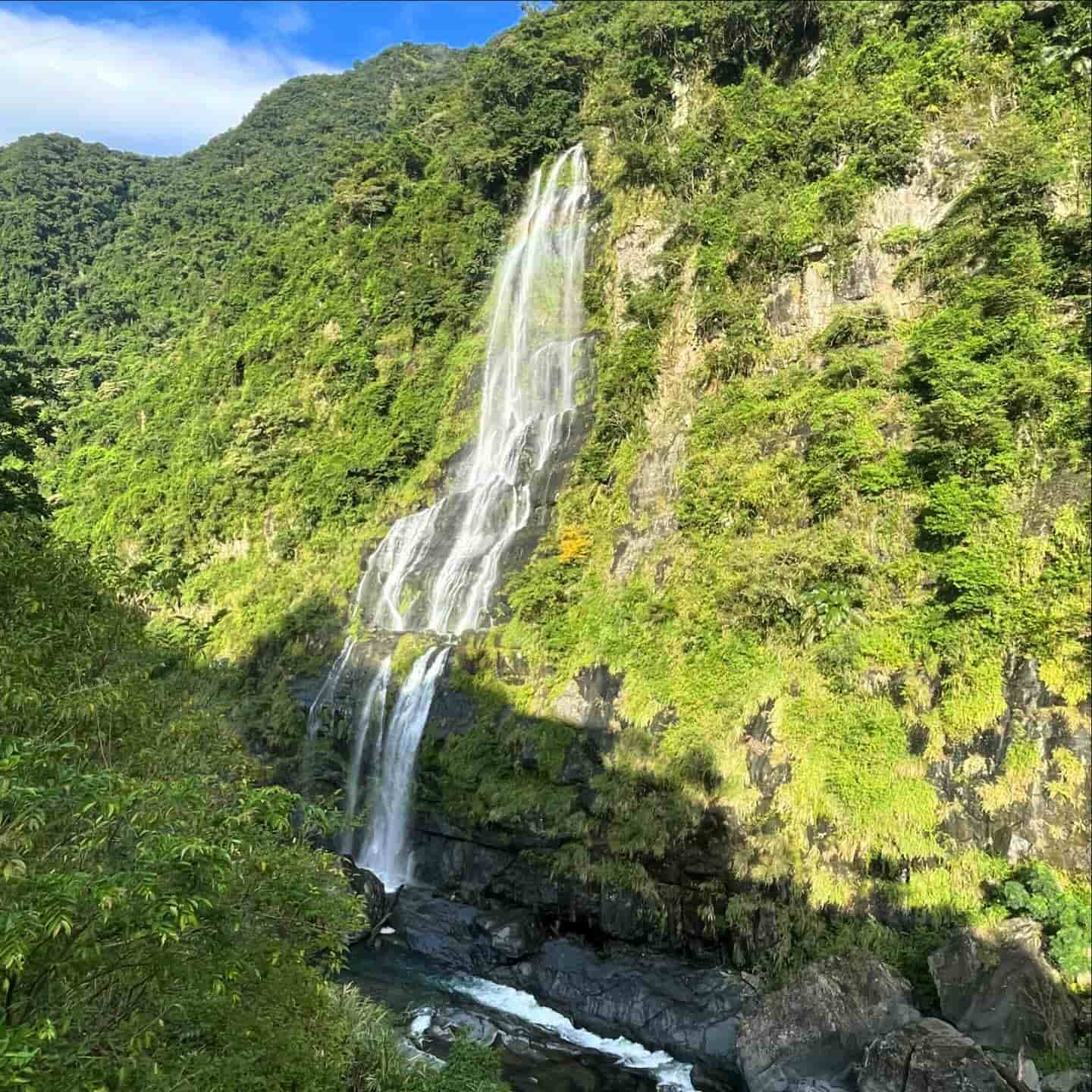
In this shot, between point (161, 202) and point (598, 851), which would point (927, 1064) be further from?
point (161, 202)

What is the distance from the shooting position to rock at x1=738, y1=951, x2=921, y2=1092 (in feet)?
33.5

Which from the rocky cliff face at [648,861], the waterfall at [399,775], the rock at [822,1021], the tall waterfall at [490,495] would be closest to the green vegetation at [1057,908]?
the rocky cliff face at [648,861]

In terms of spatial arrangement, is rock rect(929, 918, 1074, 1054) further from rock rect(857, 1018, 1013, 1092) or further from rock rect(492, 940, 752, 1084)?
rock rect(492, 940, 752, 1084)

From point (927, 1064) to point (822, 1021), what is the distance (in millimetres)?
1615

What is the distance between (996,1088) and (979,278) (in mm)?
14227

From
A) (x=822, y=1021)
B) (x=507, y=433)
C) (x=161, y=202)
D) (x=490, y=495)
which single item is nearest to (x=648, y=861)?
(x=822, y=1021)

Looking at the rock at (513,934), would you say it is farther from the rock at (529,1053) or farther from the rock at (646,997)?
the rock at (529,1053)

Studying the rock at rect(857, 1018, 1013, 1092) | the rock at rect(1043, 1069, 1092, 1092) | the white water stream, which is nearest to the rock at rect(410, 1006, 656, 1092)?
the white water stream

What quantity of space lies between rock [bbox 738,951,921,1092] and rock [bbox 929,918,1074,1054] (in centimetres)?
57

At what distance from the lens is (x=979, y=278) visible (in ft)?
52.7

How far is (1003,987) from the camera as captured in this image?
33.1 ft

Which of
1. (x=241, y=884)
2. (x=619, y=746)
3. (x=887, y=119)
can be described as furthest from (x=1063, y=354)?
(x=241, y=884)

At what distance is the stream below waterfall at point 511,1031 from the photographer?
11.1 metres

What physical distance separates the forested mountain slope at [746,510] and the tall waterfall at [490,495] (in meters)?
1.12
